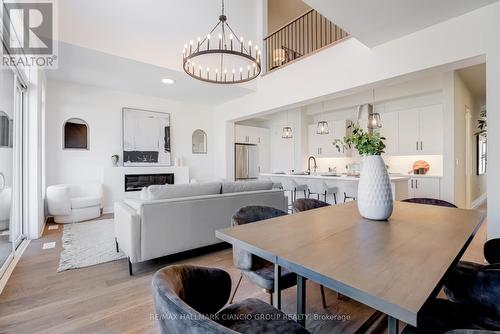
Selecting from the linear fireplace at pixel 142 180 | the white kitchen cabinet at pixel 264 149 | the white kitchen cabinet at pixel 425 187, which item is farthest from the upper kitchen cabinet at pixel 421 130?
the linear fireplace at pixel 142 180

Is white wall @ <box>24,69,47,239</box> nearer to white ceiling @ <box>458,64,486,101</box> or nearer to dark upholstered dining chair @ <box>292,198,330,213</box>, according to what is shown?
dark upholstered dining chair @ <box>292,198,330,213</box>

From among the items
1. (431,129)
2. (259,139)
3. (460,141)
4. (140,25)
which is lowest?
(460,141)

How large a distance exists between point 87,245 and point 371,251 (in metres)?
3.63

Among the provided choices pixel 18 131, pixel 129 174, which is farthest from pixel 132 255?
pixel 129 174

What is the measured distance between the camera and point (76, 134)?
5367 millimetres

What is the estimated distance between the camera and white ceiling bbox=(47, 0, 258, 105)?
3686 mm

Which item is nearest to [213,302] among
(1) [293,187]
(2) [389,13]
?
(2) [389,13]

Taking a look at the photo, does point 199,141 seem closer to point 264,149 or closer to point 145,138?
point 145,138

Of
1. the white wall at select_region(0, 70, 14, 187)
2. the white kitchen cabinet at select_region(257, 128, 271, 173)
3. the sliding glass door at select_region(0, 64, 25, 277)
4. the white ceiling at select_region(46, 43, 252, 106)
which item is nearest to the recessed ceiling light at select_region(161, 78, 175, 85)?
the white ceiling at select_region(46, 43, 252, 106)

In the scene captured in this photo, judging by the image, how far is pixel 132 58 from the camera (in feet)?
13.5

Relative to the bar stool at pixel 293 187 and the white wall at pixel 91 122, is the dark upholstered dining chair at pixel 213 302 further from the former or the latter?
the white wall at pixel 91 122

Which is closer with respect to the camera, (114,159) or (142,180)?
(114,159)

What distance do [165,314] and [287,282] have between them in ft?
3.25

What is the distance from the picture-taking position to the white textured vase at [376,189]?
161 cm
